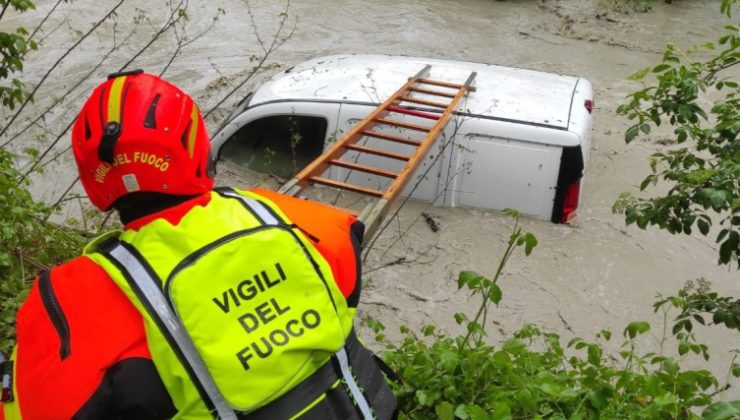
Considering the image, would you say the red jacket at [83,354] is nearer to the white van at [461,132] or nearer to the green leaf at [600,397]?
the green leaf at [600,397]

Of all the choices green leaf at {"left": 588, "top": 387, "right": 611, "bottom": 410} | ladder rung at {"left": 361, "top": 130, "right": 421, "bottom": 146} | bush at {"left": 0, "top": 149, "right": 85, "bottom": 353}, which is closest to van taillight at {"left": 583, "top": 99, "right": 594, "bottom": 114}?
ladder rung at {"left": 361, "top": 130, "right": 421, "bottom": 146}

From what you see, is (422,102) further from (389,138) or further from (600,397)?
(600,397)

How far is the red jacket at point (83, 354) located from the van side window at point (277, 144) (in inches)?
188

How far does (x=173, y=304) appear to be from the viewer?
145cm

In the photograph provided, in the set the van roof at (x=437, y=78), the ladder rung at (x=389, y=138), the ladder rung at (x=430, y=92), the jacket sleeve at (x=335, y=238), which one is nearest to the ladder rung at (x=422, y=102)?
the ladder rung at (x=430, y=92)

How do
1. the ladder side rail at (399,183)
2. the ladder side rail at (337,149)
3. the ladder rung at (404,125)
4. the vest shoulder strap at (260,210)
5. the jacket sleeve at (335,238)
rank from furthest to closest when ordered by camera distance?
the ladder rung at (404,125) → the ladder side rail at (337,149) → the ladder side rail at (399,183) → the jacket sleeve at (335,238) → the vest shoulder strap at (260,210)

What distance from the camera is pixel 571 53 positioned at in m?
13.8

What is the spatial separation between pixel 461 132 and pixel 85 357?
16.1ft

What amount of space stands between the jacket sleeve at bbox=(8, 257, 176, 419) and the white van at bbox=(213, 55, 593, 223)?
4.48m

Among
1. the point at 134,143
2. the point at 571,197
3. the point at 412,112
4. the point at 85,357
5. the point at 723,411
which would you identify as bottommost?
the point at 571,197

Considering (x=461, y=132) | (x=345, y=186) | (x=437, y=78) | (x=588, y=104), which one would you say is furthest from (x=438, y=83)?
(x=345, y=186)

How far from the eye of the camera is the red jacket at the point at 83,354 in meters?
1.38

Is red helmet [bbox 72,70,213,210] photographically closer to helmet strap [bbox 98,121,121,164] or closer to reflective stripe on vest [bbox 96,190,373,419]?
helmet strap [bbox 98,121,121,164]

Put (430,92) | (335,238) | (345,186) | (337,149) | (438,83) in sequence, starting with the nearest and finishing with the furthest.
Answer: (335,238)
(345,186)
(337,149)
(430,92)
(438,83)
